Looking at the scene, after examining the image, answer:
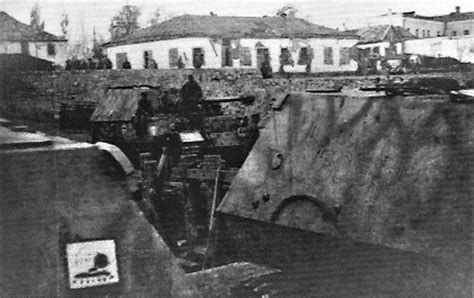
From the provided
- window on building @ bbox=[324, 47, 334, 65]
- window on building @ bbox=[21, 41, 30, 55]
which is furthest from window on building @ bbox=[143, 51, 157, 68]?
window on building @ bbox=[324, 47, 334, 65]

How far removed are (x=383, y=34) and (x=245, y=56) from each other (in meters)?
2.96

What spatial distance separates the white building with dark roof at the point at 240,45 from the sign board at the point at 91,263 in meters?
11.0

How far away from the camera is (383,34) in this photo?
1402 cm

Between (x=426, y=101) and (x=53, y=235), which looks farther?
(x=426, y=101)

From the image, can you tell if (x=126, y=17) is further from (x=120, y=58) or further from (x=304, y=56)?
(x=120, y=58)

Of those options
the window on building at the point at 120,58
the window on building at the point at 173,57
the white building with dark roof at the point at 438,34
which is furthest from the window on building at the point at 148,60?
the white building with dark roof at the point at 438,34

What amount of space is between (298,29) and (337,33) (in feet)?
3.03

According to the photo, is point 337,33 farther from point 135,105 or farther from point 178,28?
point 135,105

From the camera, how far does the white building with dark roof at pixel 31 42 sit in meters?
3.42

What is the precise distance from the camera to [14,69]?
9750mm

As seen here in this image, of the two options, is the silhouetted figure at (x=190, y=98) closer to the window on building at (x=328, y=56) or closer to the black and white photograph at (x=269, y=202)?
the black and white photograph at (x=269, y=202)

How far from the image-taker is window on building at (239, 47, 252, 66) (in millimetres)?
14125

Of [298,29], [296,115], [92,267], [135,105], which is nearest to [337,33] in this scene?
[298,29]

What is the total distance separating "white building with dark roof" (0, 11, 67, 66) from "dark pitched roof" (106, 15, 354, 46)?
1.44 metres
